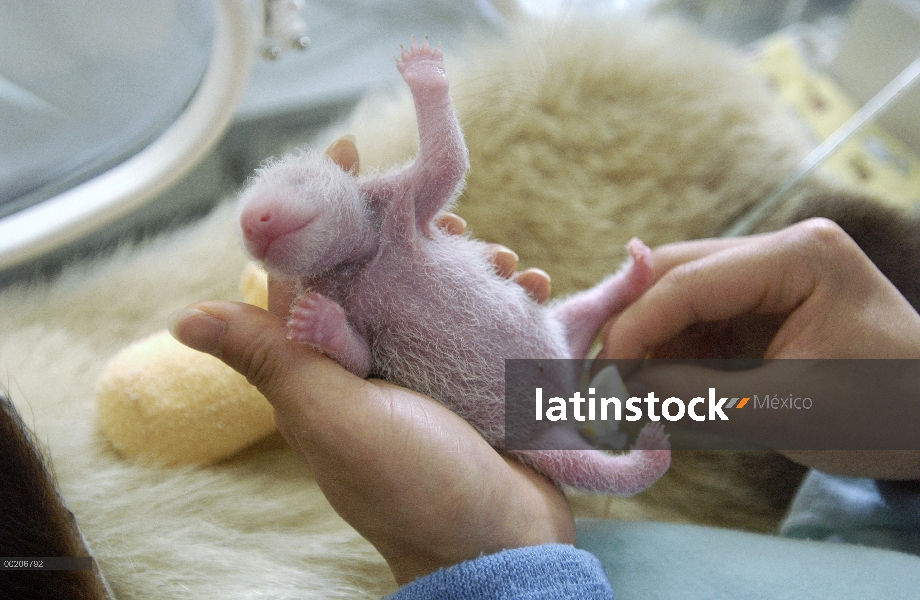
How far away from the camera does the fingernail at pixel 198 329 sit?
0.54 metres

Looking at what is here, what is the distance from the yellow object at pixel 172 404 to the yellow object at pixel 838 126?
1.12m

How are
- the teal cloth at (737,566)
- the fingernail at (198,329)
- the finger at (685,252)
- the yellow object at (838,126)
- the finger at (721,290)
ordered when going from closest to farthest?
the fingernail at (198,329) < the teal cloth at (737,566) < the finger at (721,290) < the finger at (685,252) < the yellow object at (838,126)

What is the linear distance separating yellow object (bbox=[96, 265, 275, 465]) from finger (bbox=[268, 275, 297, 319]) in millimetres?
140

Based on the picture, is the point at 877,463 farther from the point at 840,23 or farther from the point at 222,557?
the point at 840,23

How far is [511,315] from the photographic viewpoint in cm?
69

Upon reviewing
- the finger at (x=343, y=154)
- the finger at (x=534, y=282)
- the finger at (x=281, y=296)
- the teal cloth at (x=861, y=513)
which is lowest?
the teal cloth at (x=861, y=513)

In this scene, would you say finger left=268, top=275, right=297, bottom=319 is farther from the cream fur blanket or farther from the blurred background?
the blurred background

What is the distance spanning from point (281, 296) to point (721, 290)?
538 mm

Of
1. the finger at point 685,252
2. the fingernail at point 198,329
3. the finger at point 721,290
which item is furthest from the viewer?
the finger at point 685,252

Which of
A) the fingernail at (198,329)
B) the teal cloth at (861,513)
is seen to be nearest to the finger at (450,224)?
the fingernail at (198,329)

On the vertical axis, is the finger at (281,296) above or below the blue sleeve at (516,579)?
above

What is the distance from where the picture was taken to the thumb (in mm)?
552

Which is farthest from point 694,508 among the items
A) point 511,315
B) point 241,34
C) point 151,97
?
point 151,97

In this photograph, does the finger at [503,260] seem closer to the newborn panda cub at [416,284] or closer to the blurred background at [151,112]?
the newborn panda cub at [416,284]
